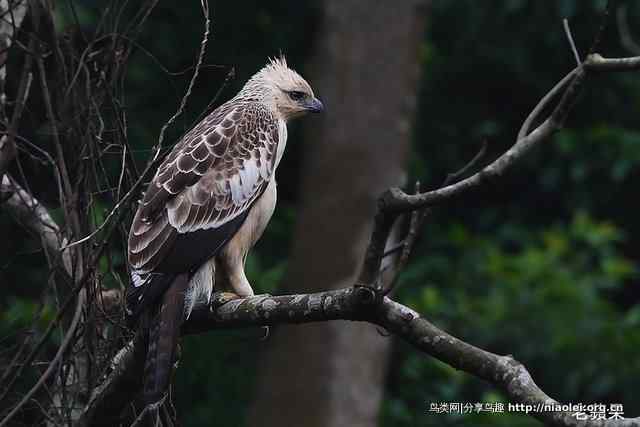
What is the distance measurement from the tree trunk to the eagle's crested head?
108 inches

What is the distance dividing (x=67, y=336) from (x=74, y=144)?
0.79m

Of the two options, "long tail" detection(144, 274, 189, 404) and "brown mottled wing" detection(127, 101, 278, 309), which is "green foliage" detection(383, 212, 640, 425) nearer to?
"brown mottled wing" detection(127, 101, 278, 309)

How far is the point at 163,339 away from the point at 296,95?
1888mm

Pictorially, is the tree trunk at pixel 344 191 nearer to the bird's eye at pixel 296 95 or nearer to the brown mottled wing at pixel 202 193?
the bird's eye at pixel 296 95

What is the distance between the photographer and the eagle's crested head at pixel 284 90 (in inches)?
204

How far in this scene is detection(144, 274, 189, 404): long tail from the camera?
11.5 ft

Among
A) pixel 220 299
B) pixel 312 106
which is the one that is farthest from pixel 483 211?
pixel 220 299

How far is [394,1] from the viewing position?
27.1 feet

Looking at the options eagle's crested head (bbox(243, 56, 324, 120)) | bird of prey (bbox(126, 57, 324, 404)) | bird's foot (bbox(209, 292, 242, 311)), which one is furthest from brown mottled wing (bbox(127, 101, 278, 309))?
eagle's crested head (bbox(243, 56, 324, 120))

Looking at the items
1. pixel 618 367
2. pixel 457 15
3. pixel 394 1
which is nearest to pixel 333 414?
pixel 618 367

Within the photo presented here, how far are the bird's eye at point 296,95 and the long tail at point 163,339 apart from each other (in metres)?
1.41

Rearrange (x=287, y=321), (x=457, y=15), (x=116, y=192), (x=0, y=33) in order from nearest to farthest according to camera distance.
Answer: (x=287, y=321), (x=116, y=192), (x=0, y=33), (x=457, y=15)

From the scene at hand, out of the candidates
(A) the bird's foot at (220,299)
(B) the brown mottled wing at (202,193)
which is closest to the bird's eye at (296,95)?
(B) the brown mottled wing at (202,193)

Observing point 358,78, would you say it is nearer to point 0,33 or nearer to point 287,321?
point 0,33
